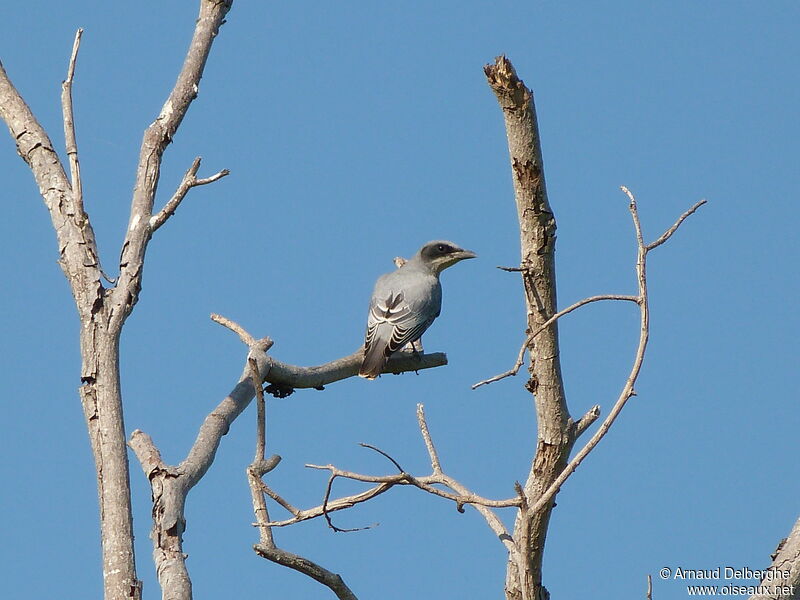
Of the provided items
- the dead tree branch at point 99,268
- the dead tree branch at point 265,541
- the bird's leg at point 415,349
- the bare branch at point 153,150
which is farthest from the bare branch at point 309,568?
the bird's leg at point 415,349

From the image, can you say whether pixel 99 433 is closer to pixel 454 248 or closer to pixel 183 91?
pixel 183 91

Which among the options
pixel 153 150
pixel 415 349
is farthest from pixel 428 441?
pixel 415 349

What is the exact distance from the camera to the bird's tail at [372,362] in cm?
874

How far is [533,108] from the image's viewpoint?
4.96 meters

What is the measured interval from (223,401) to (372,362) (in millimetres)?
2493

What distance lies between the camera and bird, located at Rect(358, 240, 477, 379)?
30.0 feet

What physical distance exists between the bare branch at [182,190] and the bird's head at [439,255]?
484cm

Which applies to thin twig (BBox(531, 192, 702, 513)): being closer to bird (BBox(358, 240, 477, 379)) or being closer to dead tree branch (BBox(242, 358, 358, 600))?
dead tree branch (BBox(242, 358, 358, 600))

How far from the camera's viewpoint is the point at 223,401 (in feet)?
21.4

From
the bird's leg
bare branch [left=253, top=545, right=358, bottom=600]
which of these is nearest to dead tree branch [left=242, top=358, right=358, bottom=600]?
bare branch [left=253, top=545, right=358, bottom=600]

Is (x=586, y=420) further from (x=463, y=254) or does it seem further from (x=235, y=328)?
(x=463, y=254)

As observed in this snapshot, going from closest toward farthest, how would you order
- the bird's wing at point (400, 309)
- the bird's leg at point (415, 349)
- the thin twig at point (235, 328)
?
the thin twig at point (235, 328)
the bird's wing at point (400, 309)
the bird's leg at point (415, 349)

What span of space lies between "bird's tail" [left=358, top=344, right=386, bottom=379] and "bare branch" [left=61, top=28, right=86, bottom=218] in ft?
10.4

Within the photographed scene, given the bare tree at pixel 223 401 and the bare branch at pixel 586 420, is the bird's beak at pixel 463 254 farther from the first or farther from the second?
the bare branch at pixel 586 420
